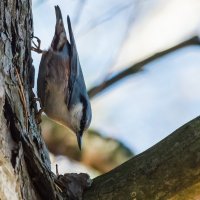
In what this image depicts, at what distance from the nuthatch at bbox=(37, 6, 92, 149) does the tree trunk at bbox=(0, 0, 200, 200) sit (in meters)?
1.31

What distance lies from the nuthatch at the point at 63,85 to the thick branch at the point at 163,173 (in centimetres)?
139

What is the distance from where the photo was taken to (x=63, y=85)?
3.11 metres

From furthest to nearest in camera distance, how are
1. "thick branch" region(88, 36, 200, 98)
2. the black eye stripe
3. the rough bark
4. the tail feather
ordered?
the black eye stripe → the tail feather → "thick branch" region(88, 36, 200, 98) → the rough bark

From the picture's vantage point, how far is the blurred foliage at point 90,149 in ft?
8.93

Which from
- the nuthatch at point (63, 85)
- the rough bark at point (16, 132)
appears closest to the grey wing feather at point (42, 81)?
the nuthatch at point (63, 85)

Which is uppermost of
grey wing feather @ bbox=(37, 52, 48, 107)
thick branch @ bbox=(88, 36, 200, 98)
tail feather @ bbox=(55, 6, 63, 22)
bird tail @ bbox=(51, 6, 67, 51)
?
tail feather @ bbox=(55, 6, 63, 22)

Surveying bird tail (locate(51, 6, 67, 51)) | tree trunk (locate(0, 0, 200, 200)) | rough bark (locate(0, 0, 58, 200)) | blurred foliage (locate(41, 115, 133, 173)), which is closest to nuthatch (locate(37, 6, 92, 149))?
bird tail (locate(51, 6, 67, 51))

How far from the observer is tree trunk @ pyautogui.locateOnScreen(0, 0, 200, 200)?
4.64 feet

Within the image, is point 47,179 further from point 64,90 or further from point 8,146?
point 64,90

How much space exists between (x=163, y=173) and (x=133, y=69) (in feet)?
4.54

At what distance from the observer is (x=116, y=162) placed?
277 centimetres

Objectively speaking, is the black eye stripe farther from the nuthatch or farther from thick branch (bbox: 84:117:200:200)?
thick branch (bbox: 84:117:200:200)

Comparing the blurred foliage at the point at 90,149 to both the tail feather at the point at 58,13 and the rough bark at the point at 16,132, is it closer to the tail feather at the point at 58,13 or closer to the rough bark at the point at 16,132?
the tail feather at the point at 58,13

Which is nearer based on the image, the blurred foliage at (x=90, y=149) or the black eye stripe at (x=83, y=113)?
the blurred foliage at (x=90, y=149)
